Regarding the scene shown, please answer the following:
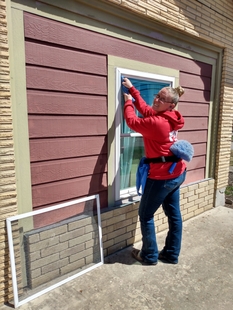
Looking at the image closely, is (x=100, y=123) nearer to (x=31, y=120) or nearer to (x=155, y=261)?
(x=31, y=120)

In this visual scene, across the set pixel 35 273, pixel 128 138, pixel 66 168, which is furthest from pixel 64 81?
pixel 35 273

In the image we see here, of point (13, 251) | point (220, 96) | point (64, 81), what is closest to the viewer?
point (13, 251)

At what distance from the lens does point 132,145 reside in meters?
3.16

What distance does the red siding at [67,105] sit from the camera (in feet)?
7.13

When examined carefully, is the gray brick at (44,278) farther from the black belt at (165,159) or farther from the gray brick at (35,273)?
the black belt at (165,159)

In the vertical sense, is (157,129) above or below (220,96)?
below

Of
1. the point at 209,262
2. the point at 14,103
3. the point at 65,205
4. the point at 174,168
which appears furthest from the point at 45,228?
the point at 209,262

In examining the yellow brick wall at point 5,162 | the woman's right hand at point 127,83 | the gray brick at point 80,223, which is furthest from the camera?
the woman's right hand at point 127,83

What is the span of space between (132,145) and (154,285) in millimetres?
1571

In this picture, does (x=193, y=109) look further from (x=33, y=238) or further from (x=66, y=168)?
(x=33, y=238)

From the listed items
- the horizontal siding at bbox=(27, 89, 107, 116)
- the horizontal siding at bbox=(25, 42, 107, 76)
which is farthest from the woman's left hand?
the horizontal siding at bbox=(25, 42, 107, 76)

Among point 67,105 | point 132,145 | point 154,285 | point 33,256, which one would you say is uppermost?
point 67,105

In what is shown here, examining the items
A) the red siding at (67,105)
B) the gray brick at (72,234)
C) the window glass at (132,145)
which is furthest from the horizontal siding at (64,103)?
the gray brick at (72,234)

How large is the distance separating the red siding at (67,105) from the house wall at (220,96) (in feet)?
0.73
